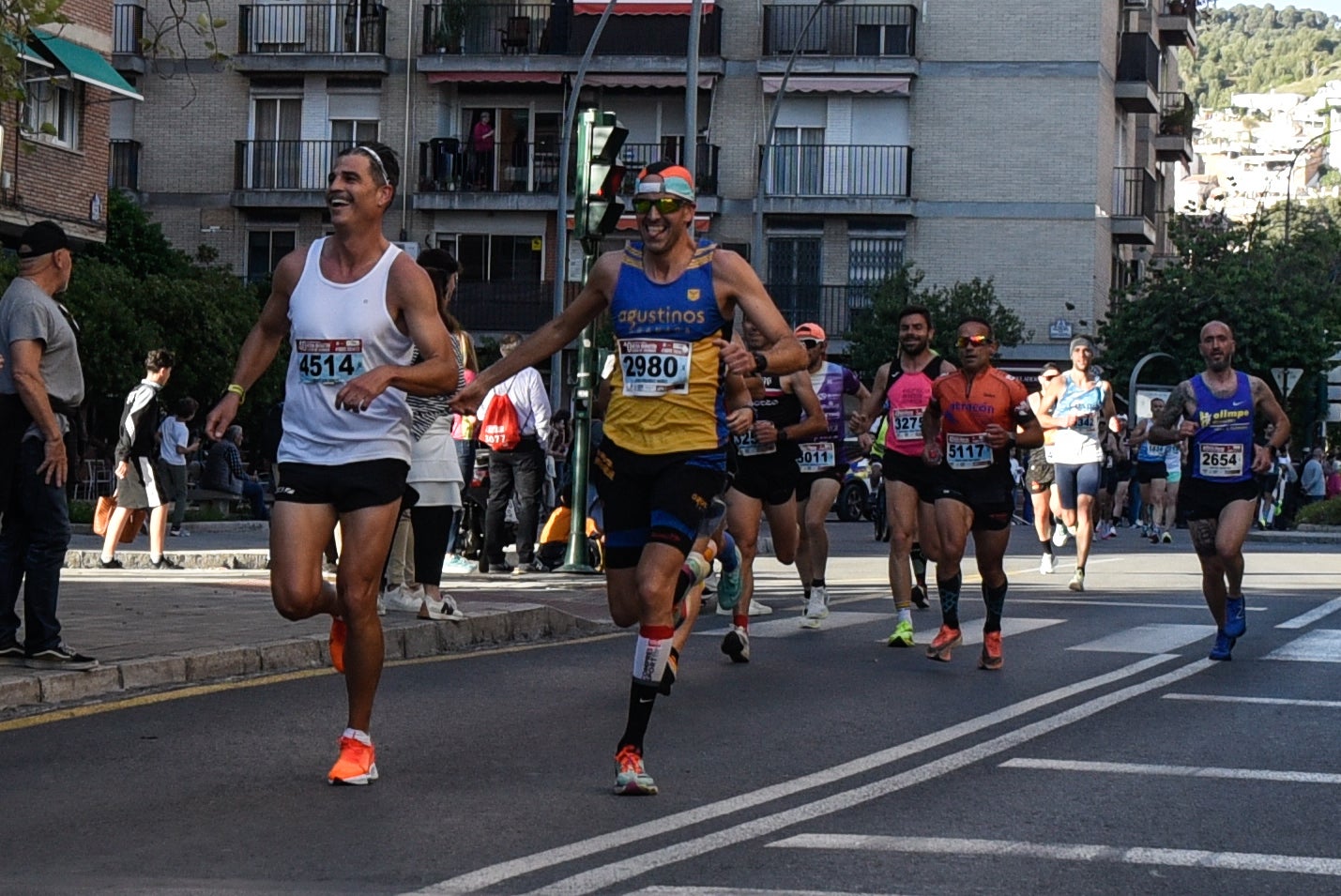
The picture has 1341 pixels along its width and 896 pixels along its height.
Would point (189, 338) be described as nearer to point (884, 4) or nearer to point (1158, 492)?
point (1158, 492)

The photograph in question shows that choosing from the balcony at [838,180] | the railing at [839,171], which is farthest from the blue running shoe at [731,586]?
the railing at [839,171]

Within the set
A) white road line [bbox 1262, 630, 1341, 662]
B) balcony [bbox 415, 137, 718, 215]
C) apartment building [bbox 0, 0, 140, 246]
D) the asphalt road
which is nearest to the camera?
the asphalt road

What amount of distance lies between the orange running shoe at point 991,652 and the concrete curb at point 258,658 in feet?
9.77

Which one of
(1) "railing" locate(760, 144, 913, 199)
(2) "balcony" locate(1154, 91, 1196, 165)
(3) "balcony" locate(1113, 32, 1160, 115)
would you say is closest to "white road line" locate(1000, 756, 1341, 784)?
(1) "railing" locate(760, 144, 913, 199)

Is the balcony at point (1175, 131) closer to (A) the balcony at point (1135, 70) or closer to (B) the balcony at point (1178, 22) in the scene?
(B) the balcony at point (1178, 22)

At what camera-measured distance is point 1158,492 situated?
31.6 meters

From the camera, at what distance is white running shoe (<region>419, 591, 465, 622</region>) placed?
42.0 ft

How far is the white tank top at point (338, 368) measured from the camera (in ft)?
24.5

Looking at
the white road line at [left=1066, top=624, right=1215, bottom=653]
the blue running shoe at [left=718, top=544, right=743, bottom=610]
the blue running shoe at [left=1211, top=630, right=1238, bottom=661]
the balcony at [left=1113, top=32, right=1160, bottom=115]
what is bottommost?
the white road line at [left=1066, top=624, right=1215, bottom=653]

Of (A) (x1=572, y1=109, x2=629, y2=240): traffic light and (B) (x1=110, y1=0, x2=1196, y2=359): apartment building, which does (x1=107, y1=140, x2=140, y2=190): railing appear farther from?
(A) (x1=572, y1=109, x2=629, y2=240): traffic light

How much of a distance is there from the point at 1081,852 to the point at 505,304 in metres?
44.6

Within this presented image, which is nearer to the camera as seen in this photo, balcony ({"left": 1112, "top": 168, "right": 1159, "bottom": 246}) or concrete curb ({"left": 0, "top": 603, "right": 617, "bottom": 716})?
concrete curb ({"left": 0, "top": 603, "right": 617, "bottom": 716})

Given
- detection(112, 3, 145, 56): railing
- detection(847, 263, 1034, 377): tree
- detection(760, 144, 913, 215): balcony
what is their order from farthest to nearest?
detection(112, 3, 145, 56): railing
detection(760, 144, 913, 215): balcony
detection(847, 263, 1034, 377): tree

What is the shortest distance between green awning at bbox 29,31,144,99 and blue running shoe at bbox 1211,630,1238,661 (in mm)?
19352
